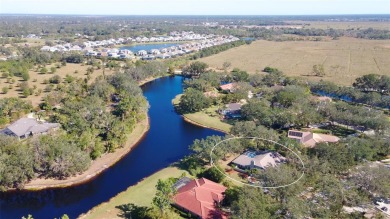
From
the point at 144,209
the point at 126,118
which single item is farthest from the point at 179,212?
the point at 126,118

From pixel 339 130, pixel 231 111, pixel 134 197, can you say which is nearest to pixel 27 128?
pixel 134 197

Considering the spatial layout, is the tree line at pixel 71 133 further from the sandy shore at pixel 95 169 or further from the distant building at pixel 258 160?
the distant building at pixel 258 160

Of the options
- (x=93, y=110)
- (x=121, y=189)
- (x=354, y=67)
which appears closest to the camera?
(x=121, y=189)

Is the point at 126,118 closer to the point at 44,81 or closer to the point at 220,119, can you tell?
the point at 220,119

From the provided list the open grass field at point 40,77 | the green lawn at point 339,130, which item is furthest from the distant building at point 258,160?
the open grass field at point 40,77

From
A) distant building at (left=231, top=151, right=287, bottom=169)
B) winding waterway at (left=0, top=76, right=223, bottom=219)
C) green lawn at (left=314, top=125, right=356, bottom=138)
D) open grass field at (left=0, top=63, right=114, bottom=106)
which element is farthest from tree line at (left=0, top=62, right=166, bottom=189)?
green lawn at (left=314, top=125, right=356, bottom=138)

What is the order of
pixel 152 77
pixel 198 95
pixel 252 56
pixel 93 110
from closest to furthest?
pixel 93 110 → pixel 198 95 → pixel 152 77 → pixel 252 56

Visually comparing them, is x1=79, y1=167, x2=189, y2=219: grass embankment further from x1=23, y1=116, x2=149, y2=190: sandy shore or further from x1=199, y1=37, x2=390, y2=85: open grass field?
x1=199, y1=37, x2=390, y2=85: open grass field

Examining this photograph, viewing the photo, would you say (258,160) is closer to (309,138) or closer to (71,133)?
(309,138)
